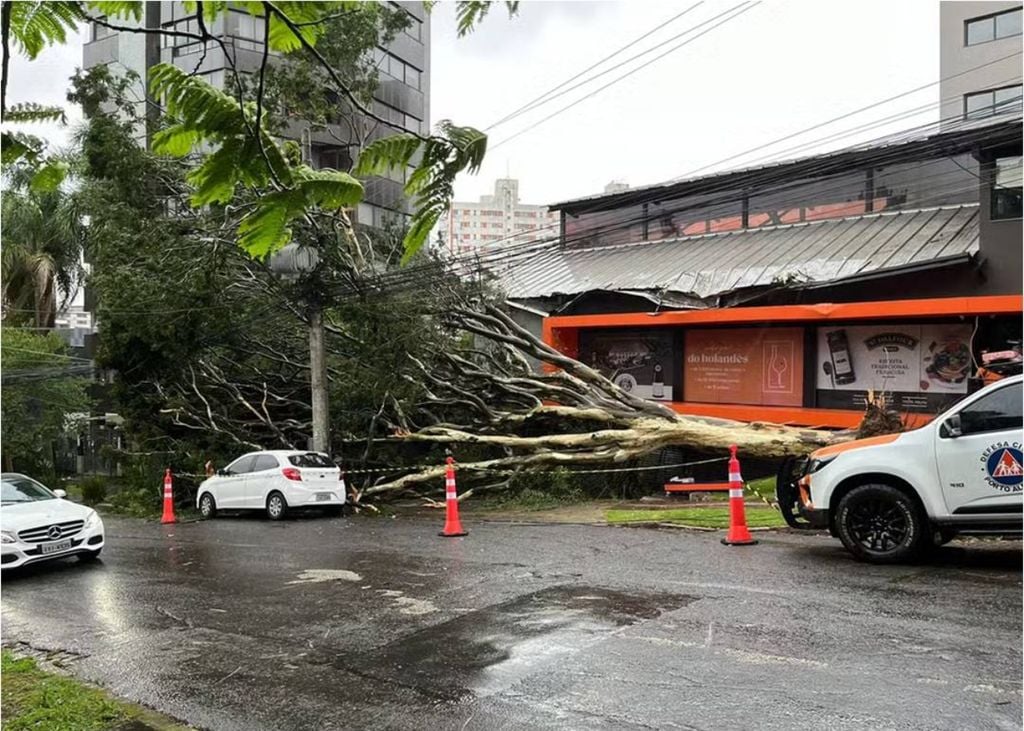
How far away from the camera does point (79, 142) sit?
875 inches

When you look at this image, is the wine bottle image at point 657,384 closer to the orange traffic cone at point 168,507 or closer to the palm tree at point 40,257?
the orange traffic cone at point 168,507

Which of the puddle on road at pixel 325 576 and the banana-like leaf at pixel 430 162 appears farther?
the puddle on road at pixel 325 576

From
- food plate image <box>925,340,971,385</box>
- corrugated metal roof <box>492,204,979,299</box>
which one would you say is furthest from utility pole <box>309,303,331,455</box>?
food plate image <box>925,340,971,385</box>

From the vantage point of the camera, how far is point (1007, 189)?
17375 millimetres

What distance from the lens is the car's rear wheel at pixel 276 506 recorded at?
701 inches

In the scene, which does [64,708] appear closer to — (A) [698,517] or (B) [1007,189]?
(A) [698,517]

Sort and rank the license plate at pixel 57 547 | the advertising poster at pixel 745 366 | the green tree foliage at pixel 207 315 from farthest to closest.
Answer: the advertising poster at pixel 745 366 < the green tree foliage at pixel 207 315 < the license plate at pixel 57 547

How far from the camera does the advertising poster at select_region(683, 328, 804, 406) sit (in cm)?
2020

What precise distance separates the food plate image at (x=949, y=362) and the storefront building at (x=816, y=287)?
0.07ft

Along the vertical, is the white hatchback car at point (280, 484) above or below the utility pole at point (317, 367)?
below

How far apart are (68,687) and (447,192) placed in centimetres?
502

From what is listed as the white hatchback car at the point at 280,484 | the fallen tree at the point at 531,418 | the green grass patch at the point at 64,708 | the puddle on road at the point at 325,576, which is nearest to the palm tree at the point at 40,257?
the white hatchback car at the point at 280,484

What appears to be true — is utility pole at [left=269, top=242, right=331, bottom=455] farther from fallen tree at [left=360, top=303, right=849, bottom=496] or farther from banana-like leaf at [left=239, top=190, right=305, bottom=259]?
banana-like leaf at [left=239, top=190, right=305, bottom=259]

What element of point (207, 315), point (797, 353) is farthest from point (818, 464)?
point (207, 315)
